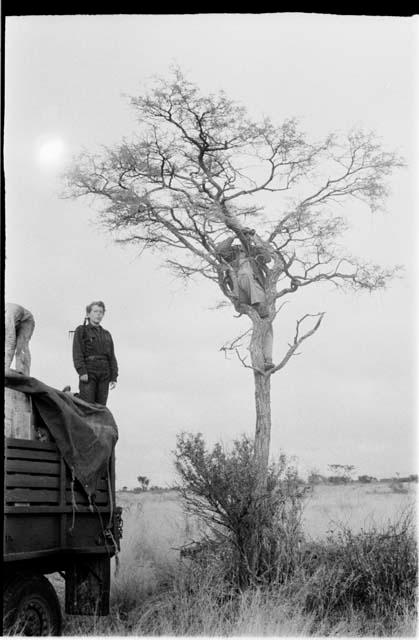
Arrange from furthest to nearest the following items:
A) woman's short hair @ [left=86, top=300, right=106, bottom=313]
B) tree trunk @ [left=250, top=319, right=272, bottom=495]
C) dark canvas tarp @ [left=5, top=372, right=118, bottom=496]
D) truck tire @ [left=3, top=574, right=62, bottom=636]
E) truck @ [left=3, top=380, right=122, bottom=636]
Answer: tree trunk @ [left=250, top=319, right=272, bottom=495]
woman's short hair @ [left=86, top=300, right=106, bottom=313]
dark canvas tarp @ [left=5, top=372, right=118, bottom=496]
truck @ [left=3, top=380, right=122, bottom=636]
truck tire @ [left=3, top=574, right=62, bottom=636]

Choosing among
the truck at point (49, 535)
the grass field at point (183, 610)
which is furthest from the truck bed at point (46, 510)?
the grass field at point (183, 610)

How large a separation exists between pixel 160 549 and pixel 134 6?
6585mm

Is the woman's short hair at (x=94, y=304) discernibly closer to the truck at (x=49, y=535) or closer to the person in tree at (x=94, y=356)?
the person in tree at (x=94, y=356)

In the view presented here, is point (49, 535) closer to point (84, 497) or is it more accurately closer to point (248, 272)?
point (84, 497)

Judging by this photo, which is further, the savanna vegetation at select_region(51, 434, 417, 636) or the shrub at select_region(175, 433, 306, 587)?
the shrub at select_region(175, 433, 306, 587)

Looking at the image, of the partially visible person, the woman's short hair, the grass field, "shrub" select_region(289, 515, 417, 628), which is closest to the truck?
the grass field

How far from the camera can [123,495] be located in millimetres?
20016

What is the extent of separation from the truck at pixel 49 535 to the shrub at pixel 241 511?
1.29m

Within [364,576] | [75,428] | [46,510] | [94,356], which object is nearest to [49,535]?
[46,510]

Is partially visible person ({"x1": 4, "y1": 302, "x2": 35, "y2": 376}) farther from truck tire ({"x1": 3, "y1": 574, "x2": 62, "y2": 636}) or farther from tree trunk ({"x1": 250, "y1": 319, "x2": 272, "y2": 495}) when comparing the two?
tree trunk ({"x1": 250, "y1": 319, "x2": 272, "y2": 495})

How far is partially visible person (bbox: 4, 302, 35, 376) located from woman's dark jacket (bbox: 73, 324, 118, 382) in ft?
3.20

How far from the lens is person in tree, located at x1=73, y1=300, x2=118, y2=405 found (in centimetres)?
1056

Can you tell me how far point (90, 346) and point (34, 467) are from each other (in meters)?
3.11

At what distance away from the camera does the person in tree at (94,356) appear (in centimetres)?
1056
